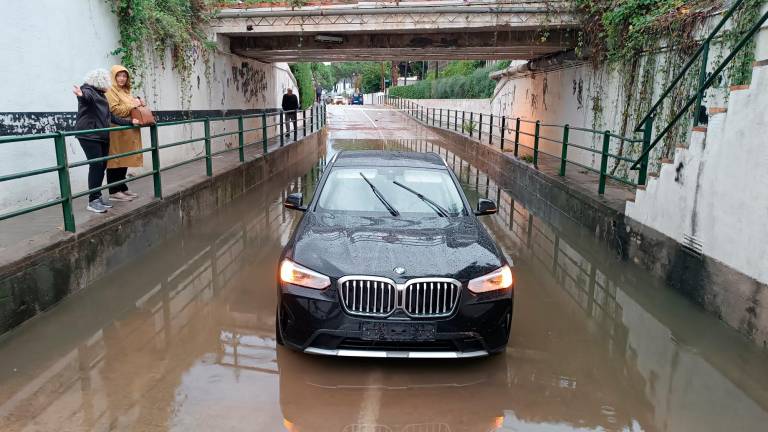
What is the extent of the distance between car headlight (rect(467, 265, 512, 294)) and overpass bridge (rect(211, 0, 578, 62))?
11218 millimetres

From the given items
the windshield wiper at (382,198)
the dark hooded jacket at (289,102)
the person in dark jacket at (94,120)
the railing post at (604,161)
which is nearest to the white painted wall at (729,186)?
the railing post at (604,161)

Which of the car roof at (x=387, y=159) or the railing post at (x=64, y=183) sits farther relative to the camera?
the car roof at (x=387, y=159)

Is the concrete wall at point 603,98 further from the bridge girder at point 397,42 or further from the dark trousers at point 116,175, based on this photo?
the dark trousers at point 116,175

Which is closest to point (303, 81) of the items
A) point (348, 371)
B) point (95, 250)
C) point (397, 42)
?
point (397, 42)

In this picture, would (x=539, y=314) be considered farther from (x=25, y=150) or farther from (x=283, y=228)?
(x=25, y=150)

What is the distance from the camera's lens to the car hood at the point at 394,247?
3.98m

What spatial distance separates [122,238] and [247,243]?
5.65 feet

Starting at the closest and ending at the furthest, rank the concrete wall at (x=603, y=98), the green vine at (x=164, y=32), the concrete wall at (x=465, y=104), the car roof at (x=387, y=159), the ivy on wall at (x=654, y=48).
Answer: the car roof at (x=387, y=159) < the ivy on wall at (x=654, y=48) < the concrete wall at (x=603, y=98) < the green vine at (x=164, y=32) < the concrete wall at (x=465, y=104)

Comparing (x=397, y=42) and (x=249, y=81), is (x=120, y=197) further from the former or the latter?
(x=249, y=81)

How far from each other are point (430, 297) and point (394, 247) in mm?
543

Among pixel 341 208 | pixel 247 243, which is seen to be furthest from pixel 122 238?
pixel 341 208

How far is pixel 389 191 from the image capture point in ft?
17.6

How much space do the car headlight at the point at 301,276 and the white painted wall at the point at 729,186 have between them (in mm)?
3596

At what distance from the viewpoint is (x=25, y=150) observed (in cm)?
762
